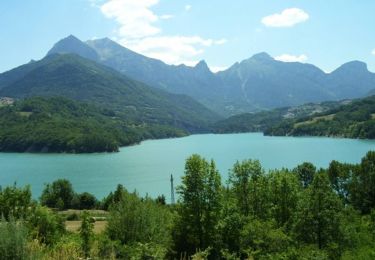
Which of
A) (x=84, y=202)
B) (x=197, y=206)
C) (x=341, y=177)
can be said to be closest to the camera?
(x=197, y=206)

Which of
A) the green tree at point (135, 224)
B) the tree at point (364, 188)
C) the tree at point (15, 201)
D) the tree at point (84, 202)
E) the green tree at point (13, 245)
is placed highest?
the green tree at point (13, 245)

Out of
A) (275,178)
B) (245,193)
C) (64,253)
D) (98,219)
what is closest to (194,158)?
(245,193)

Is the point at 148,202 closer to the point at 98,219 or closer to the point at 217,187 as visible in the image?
the point at 217,187

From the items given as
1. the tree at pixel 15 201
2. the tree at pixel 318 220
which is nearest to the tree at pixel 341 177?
the tree at pixel 318 220

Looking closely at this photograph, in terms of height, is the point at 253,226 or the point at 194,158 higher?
the point at 194,158

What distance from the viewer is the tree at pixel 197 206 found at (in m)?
32.4

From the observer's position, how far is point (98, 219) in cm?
6034

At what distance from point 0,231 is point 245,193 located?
3316 cm

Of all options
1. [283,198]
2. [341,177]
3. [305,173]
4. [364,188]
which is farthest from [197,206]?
[305,173]

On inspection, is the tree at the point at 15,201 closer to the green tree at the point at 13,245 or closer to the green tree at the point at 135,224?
the green tree at the point at 135,224

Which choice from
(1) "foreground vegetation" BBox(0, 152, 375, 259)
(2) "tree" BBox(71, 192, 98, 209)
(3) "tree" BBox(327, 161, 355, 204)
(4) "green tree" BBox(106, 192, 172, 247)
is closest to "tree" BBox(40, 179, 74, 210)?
(2) "tree" BBox(71, 192, 98, 209)

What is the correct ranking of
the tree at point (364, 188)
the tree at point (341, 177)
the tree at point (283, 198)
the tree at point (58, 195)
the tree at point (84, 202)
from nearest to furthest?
the tree at point (283, 198) → the tree at point (364, 188) → the tree at point (341, 177) → the tree at point (84, 202) → the tree at point (58, 195)

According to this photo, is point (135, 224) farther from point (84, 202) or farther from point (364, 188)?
point (84, 202)

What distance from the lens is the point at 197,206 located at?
33.2m
